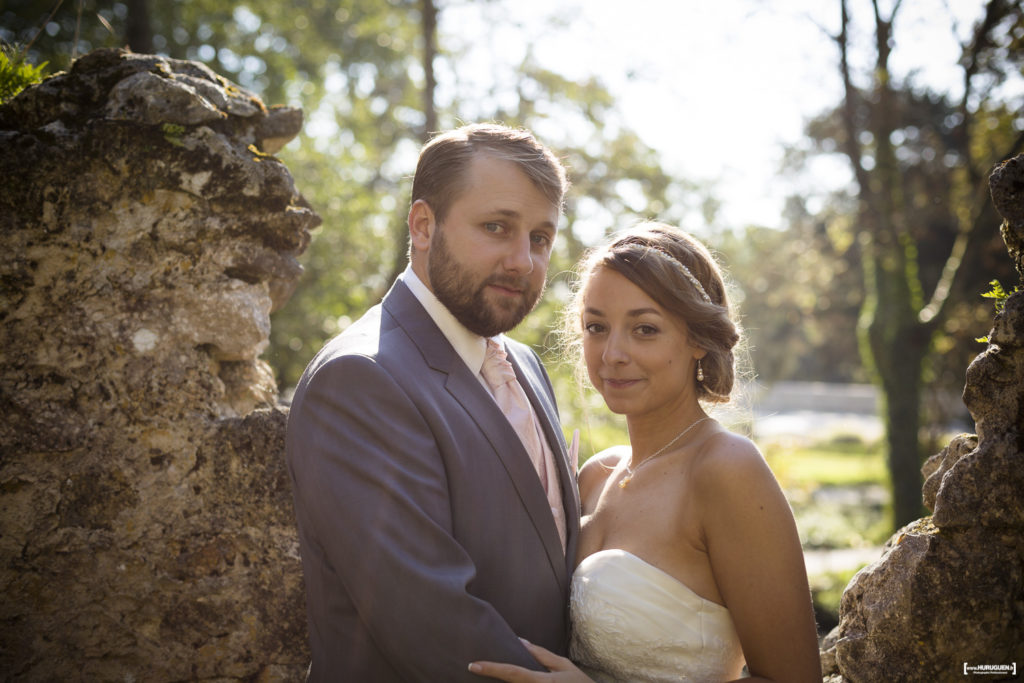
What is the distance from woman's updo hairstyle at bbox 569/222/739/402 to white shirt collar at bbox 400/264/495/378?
581 millimetres

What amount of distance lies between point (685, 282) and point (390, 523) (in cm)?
152

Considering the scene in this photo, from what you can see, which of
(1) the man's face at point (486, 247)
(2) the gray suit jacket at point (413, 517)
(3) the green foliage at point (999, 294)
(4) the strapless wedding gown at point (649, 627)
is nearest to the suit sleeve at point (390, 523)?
(2) the gray suit jacket at point (413, 517)

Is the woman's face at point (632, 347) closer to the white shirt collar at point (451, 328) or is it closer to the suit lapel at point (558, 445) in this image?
the suit lapel at point (558, 445)

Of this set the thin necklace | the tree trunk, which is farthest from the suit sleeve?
the tree trunk

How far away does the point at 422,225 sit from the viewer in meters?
2.91

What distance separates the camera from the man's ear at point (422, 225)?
2885mm

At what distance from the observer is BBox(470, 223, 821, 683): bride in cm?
240

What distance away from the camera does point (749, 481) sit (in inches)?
98.1

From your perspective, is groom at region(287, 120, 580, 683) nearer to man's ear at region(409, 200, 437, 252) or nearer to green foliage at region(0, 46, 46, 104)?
man's ear at region(409, 200, 437, 252)

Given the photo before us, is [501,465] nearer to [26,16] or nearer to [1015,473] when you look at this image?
[1015,473]

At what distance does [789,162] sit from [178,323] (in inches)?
998

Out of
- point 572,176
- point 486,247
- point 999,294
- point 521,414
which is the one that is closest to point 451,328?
point 486,247

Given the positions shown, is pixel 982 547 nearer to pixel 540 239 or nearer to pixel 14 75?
pixel 540 239

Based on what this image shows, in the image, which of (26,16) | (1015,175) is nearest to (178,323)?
(1015,175)
